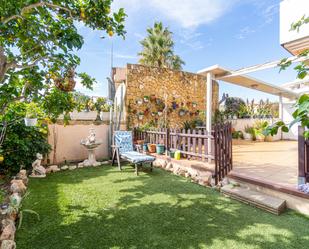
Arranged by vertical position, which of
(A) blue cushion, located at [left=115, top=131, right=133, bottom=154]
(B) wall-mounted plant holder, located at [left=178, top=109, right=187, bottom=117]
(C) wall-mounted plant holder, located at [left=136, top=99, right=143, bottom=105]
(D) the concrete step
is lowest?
(D) the concrete step

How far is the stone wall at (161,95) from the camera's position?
342 inches

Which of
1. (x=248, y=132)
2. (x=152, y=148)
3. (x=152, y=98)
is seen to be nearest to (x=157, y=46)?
(x=152, y=98)

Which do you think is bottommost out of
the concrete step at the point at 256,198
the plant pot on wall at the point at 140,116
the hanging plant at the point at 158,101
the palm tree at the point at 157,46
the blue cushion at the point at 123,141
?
the concrete step at the point at 256,198

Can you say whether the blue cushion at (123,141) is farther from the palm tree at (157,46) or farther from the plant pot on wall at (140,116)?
the palm tree at (157,46)

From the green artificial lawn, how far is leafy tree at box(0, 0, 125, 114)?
5.82 ft

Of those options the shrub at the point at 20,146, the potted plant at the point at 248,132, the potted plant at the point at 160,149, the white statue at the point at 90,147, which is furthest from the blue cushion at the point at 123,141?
the potted plant at the point at 248,132

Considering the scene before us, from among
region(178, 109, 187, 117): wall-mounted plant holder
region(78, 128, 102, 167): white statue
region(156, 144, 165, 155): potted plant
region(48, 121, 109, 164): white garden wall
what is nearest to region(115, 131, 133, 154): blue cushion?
region(78, 128, 102, 167): white statue

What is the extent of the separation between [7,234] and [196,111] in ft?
31.6

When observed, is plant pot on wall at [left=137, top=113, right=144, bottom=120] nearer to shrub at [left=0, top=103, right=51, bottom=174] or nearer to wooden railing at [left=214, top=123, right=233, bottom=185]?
shrub at [left=0, top=103, right=51, bottom=174]

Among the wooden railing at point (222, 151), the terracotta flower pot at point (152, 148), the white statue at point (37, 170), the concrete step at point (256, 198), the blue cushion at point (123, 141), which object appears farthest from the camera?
the terracotta flower pot at point (152, 148)

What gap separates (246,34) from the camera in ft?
35.8

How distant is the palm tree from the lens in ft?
56.3

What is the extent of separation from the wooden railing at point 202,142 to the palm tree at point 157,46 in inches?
436

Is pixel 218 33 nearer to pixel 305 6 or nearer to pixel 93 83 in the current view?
pixel 305 6
